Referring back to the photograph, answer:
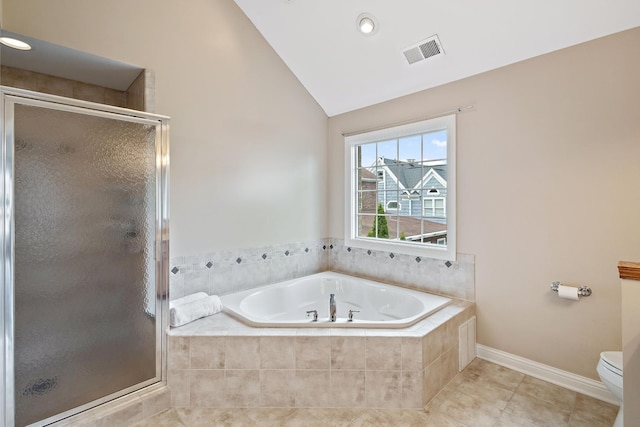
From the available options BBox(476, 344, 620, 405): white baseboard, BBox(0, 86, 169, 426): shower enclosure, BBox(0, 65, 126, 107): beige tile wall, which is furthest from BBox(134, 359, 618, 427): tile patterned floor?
BBox(0, 65, 126, 107): beige tile wall

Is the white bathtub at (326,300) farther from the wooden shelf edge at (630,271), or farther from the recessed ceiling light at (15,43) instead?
the recessed ceiling light at (15,43)

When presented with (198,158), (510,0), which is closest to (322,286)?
(198,158)

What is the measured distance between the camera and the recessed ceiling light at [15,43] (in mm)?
1798

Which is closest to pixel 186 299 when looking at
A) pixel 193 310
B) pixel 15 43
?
pixel 193 310

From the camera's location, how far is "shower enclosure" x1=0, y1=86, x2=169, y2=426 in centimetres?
150

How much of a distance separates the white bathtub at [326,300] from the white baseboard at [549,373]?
1.79ft

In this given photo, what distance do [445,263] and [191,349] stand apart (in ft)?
7.04

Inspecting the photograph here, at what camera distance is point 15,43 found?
1.84 meters

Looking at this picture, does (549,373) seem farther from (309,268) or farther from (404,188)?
(309,268)

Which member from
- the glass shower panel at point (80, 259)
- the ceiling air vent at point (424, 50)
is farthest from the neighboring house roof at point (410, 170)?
the glass shower panel at point (80, 259)

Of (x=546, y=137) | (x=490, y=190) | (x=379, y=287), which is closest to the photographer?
(x=546, y=137)

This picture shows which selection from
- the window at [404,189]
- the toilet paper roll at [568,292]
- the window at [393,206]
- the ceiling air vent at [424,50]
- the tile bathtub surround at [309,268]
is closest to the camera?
the toilet paper roll at [568,292]

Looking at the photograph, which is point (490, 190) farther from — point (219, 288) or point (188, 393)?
point (188, 393)

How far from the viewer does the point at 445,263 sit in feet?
9.05
